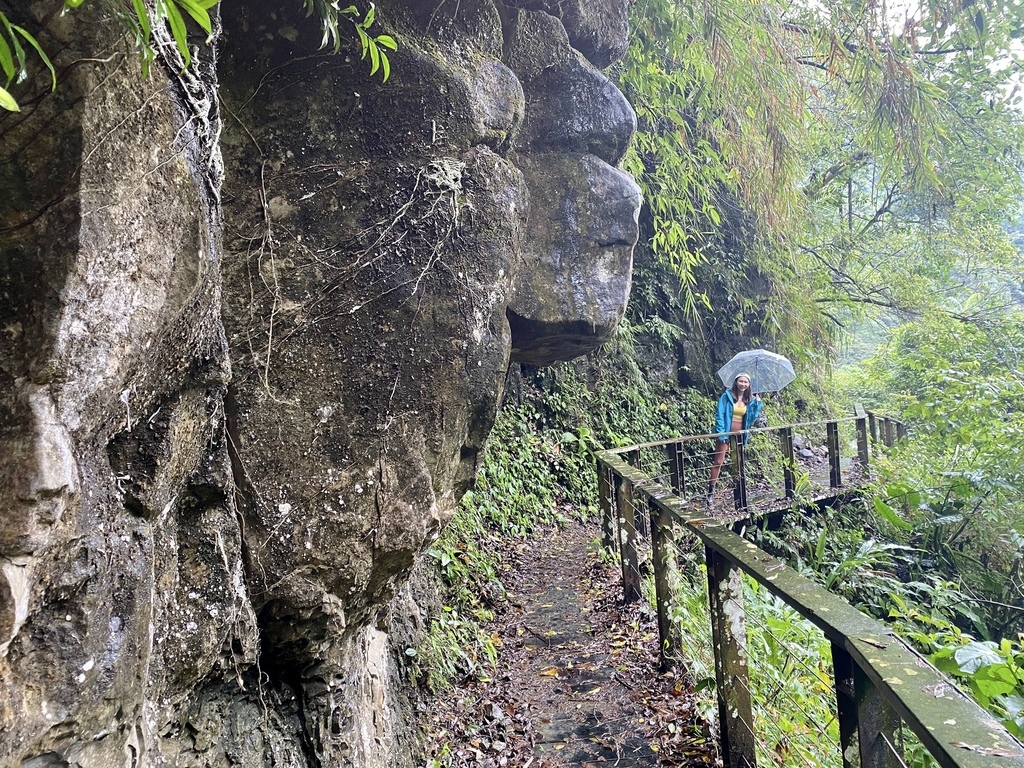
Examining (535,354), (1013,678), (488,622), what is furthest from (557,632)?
(1013,678)

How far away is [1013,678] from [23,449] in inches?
149

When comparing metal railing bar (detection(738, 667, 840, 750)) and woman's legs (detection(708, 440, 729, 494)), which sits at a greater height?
woman's legs (detection(708, 440, 729, 494))

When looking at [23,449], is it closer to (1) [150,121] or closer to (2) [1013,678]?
(1) [150,121]

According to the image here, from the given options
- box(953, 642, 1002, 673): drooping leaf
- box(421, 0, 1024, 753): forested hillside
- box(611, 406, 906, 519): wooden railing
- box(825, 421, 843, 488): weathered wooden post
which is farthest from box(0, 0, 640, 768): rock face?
box(825, 421, 843, 488): weathered wooden post

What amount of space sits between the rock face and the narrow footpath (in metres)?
0.58

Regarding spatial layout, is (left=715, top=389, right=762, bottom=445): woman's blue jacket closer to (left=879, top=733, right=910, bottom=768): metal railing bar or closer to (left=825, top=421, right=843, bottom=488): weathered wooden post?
(left=825, top=421, right=843, bottom=488): weathered wooden post

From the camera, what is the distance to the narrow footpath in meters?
3.39

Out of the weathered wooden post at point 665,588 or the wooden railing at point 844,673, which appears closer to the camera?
the wooden railing at point 844,673

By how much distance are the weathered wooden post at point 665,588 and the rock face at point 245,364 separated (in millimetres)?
1381

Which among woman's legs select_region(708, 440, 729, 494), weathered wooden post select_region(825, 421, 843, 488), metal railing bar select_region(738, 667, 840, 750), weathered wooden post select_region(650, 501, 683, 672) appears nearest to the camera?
metal railing bar select_region(738, 667, 840, 750)

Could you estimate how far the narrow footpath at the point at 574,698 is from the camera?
3395 millimetres

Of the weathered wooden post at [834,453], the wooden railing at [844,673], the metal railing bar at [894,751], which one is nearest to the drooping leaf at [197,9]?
the wooden railing at [844,673]

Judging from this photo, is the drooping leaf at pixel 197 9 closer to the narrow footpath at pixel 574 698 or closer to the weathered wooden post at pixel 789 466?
the narrow footpath at pixel 574 698

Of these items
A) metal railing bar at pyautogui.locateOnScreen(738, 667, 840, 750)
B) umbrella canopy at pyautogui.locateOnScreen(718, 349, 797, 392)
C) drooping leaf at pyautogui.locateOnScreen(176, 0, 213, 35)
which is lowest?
metal railing bar at pyautogui.locateOnScreen(738, 667, 840, 750)
